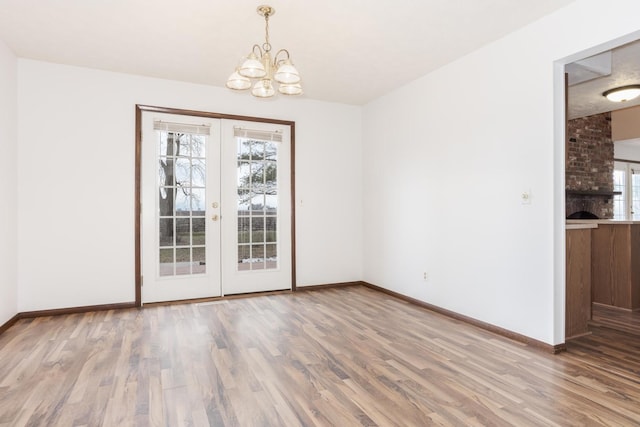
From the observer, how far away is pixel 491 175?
354cm

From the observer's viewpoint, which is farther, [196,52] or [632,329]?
[196,52]

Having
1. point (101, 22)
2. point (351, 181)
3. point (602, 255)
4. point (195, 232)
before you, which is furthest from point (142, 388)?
point (602, 255)

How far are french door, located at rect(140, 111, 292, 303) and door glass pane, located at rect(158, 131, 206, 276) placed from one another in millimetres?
12

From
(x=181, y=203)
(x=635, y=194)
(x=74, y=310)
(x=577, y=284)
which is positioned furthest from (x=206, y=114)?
(x=635, y=194)

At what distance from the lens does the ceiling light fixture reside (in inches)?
178

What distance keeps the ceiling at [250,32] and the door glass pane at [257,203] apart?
1.10 m

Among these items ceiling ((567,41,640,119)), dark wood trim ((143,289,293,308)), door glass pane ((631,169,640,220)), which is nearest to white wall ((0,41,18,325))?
dark wood trim ((143,289,293,308))

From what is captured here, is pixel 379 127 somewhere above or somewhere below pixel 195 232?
above

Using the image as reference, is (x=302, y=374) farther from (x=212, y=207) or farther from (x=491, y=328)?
(x=212, y=207)

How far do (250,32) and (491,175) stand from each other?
8.61ft

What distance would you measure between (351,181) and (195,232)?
2419mm

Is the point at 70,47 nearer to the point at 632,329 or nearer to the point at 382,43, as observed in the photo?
the point at 382,43

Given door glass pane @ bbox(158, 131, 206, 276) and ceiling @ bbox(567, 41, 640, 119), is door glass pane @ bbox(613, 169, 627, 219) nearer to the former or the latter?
ceiling @ bbox(567, 41, 640, 119)

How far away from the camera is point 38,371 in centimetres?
263
